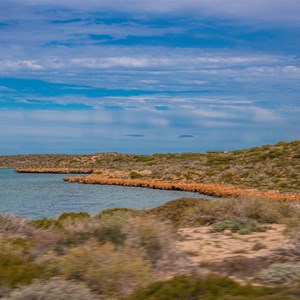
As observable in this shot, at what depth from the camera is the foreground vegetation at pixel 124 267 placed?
8688mm

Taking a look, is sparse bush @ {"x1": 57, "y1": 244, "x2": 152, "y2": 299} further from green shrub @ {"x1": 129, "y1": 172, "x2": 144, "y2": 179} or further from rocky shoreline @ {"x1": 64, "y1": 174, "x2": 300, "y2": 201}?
green shrub @ {"x1": 129, "y1": 172, "x2": 144, "y2": 179}

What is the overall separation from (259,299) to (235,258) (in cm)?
394

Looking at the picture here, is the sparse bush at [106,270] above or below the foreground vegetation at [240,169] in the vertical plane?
below

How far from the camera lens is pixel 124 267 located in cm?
960

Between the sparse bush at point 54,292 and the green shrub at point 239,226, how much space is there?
7.85 metres

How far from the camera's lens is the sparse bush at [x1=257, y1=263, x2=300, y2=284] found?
9852 millimetres

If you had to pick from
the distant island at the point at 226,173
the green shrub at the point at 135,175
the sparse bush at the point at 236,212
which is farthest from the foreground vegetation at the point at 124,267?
the green shrub at the point at 135,175

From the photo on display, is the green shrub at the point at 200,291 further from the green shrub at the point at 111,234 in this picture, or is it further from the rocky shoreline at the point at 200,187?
the rocky shoreline at the point at 200,187

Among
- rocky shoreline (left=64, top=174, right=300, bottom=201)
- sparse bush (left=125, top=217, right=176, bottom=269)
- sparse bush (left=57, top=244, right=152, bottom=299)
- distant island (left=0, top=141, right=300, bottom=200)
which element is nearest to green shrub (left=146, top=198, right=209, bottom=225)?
sparse bush (left=125, top=217, right=176, bottom=269)

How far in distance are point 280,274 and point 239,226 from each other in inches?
235

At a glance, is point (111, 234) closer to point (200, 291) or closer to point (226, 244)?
point (226, 244)

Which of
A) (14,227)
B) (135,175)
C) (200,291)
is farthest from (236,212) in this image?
(135,175)

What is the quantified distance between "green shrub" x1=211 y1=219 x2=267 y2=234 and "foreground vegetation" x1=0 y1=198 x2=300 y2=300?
6cm

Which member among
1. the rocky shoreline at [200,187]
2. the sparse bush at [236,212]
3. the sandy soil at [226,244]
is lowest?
the rocky shoreline at [200,187]
